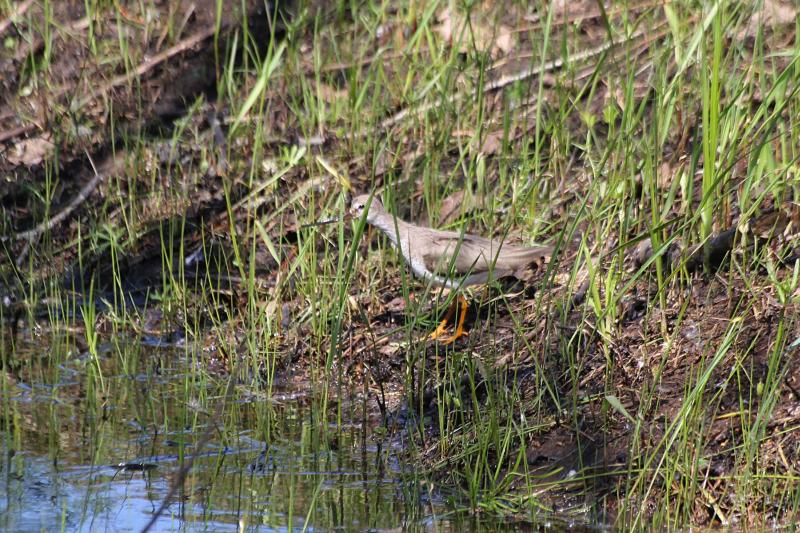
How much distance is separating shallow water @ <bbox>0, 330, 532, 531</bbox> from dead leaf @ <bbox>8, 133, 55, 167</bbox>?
5.91ft

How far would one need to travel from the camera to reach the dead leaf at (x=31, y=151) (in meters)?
7.32

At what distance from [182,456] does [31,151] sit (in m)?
3.77

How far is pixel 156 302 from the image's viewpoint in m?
6.70

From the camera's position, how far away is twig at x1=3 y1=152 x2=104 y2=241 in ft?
22.7

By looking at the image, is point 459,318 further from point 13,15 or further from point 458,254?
point 13,15

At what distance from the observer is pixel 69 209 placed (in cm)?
709

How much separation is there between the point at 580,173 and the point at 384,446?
240cm

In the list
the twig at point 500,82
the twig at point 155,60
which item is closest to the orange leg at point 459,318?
the twig at point 500,82

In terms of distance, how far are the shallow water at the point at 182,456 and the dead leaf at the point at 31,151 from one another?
5.91 feet

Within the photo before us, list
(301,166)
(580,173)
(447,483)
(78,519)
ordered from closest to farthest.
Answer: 1. (78,519)
2. (447,483)
3. (580,173)
4. (301,166)

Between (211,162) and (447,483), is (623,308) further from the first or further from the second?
(211,162)

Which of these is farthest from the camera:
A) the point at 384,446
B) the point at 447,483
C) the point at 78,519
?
the point at 384,446

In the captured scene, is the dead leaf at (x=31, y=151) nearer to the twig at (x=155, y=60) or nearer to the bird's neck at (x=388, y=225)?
the twig at (x=155, y=60)

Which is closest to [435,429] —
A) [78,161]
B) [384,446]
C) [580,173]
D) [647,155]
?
[384,446]
